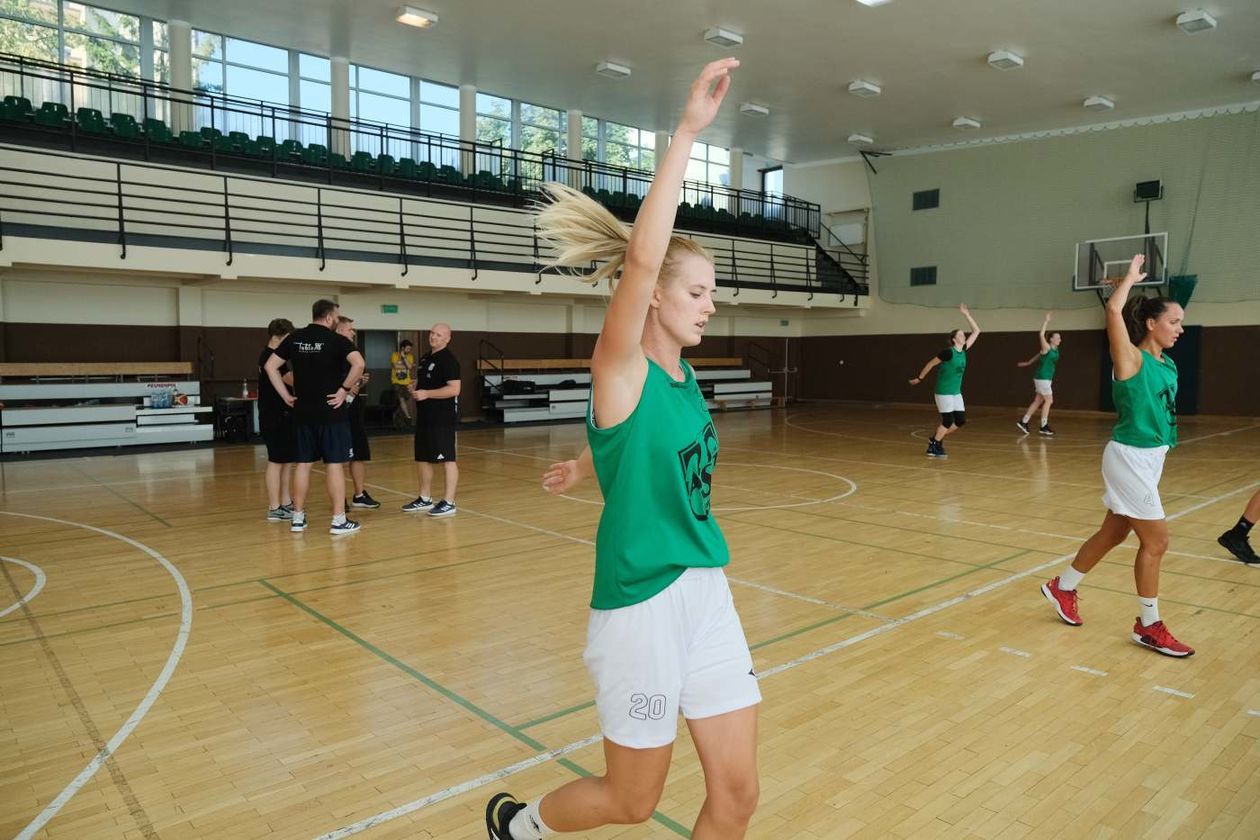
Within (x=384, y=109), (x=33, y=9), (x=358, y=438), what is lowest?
(x=358, y=438)

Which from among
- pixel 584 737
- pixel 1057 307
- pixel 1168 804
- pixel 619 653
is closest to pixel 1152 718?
pixel 1168 804

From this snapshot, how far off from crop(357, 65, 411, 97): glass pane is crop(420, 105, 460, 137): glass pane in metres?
0.47

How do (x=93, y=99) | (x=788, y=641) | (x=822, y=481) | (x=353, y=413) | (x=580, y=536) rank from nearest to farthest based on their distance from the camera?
(x=788, y=641)
(x=580, y=536)
(x=353, y=413)
(x=822, y=481)
(x=93, y=99)

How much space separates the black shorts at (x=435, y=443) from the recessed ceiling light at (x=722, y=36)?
1098cm

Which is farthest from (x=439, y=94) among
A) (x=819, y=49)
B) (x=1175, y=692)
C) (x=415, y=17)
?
(x=1175, y=692)

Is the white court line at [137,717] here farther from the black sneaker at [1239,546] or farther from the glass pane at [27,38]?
the glass pane at [27,38]

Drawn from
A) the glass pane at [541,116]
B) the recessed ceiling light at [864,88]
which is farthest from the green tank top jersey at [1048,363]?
the glass pane at [541,116]

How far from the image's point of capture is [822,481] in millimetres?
11117

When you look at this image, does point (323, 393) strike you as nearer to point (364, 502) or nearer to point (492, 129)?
point (364, 502)

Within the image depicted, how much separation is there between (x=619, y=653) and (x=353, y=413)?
7551 mm

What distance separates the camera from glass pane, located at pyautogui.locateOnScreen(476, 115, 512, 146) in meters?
23.4

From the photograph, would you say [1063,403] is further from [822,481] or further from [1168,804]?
[1168,804]

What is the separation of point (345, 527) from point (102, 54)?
16220mm

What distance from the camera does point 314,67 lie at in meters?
20.1
